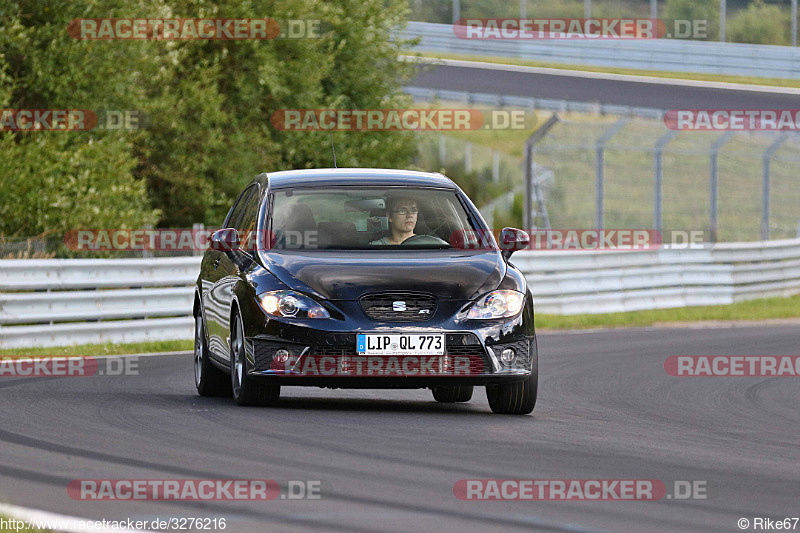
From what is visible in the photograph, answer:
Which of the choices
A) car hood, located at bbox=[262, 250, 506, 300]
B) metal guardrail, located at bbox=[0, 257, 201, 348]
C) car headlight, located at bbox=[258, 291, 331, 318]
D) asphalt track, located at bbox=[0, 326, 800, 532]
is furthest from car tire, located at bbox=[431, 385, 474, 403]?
metal guardrail, located at bbox=[0, 257, 201, 348]

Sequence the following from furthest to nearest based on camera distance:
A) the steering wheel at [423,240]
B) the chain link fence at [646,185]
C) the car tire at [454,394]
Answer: the chain link fence at [646,185] < the car tire at [454,394] < the steering wheel at [423,240]

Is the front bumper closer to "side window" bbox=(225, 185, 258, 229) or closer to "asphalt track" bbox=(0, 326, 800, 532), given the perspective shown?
"asphalt track" bbox=(0, 326, 800, 532)

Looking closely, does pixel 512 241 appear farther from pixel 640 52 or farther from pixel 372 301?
pixel 640 52

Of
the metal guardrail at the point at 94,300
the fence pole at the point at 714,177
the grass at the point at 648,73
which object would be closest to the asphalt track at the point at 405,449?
the metal guardrail at the point at 94,300

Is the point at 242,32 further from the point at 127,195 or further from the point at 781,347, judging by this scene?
the point at 781,347

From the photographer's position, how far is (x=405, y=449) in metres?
8.27

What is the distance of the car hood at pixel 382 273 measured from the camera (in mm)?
9867

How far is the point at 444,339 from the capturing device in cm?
980

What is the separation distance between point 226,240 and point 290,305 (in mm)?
1205

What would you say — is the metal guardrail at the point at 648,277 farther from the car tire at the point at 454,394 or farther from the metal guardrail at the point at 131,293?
the car tire at the point at 454,394

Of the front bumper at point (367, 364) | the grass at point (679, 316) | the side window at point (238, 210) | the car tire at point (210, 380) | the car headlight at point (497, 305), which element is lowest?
the grass at point (679, 316)

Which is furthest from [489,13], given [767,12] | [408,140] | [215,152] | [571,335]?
[571,335]

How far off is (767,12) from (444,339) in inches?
2248

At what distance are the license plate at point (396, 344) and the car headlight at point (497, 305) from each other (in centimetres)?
33
